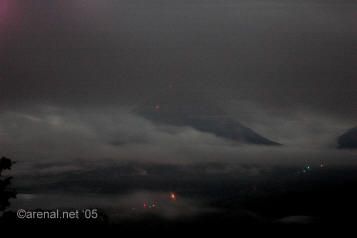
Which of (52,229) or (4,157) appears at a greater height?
(4,157)

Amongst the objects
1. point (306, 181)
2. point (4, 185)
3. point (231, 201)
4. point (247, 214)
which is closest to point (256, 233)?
point (247, 214)

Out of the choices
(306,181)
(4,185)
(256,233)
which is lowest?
(256,233)

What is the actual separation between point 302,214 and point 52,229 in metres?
15.1

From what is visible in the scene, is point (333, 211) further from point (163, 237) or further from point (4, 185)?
point (4, 185)

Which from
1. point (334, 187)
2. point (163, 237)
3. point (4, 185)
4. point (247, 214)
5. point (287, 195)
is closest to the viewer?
point (4, 185)

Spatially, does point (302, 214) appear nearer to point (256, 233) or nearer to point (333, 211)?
point (333, 211)

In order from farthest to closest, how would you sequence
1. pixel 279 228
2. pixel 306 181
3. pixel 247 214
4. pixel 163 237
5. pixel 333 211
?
pixel 306 181
pixel 247 214
pixel 333 211
pixel 279 228
pixel 163 237

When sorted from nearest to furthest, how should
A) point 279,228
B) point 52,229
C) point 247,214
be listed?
1. point 52,229
2. point 279,228
3. point 247,214

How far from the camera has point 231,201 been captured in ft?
114

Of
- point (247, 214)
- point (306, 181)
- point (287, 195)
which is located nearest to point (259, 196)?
point (287, 195)

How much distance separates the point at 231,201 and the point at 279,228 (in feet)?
41.8

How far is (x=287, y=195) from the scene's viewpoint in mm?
35750

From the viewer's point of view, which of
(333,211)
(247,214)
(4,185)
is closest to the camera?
(4,185)

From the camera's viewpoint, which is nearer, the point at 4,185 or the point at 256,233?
the point at 4,185
